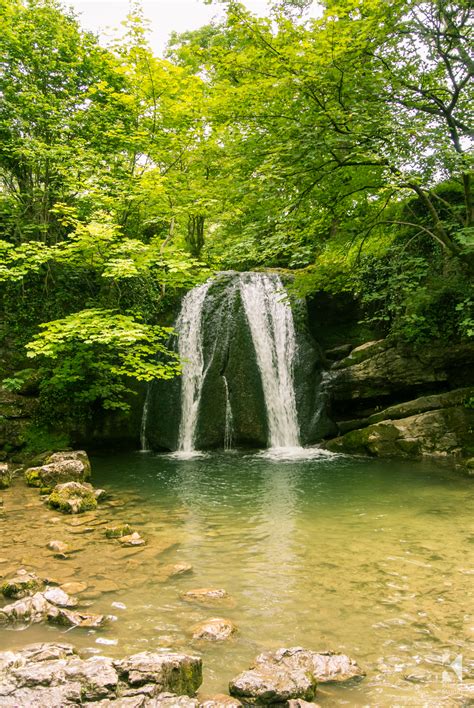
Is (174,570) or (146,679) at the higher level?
(146,679)

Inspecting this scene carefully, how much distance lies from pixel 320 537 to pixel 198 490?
289 cm

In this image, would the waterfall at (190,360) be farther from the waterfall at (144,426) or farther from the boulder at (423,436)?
the boulder at (423,436)

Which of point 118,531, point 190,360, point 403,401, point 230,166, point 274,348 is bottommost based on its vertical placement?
point 118,531

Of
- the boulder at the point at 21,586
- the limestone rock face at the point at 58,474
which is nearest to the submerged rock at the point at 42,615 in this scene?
the boulder at the point at 21,586

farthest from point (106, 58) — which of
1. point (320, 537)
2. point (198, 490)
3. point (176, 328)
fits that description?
point (320, 537)

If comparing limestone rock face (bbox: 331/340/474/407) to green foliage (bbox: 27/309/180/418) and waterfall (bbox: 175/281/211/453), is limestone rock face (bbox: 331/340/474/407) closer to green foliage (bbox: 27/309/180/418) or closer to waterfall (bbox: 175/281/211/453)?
waterfall (bbox: 175/281/211/453)

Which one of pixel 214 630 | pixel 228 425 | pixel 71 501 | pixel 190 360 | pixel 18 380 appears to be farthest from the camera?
pixel 190 360

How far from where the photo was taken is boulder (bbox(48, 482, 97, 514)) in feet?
20.5

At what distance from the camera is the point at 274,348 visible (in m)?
12.9

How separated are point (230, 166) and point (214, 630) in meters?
7.14

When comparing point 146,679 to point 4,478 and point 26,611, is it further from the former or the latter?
point 4,478

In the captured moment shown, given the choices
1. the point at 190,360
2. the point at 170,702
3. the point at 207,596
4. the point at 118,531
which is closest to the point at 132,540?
the point at 118,531

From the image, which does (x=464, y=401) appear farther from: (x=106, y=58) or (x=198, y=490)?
(x=106, y=58)

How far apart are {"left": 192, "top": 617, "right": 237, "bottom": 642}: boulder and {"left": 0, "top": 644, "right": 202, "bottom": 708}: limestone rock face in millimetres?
593
